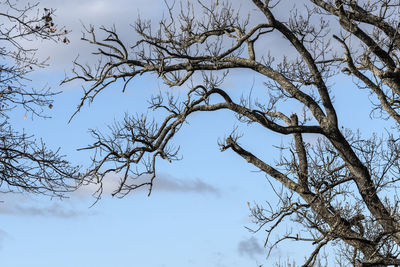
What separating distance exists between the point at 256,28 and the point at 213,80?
68.3 inches

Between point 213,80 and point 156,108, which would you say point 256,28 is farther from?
point 156,108

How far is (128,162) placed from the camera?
1547cm

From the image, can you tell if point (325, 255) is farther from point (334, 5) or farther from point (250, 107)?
point (334, 5)

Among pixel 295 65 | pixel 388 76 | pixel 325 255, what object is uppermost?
pixel 295 65

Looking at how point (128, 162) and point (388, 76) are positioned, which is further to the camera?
point (128, 162)

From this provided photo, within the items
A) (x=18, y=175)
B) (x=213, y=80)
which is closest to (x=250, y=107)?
(x=213, y=80)

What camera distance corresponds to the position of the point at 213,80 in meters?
15.4

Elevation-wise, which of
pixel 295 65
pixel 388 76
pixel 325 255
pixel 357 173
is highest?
pixel 295 65

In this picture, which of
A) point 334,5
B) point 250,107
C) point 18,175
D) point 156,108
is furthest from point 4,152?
point 334,5

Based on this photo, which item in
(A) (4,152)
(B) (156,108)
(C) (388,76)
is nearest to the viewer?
(A) (4,152)

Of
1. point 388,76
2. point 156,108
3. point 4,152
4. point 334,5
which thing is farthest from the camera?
point 156,108

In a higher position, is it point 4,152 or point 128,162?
point 128,162

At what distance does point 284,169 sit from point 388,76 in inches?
135

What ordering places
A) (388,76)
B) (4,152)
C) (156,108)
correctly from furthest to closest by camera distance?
(156,108) → (388,76) → (4,152)
